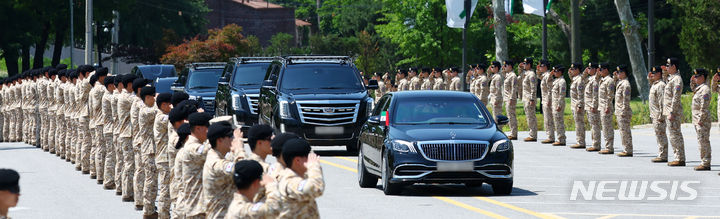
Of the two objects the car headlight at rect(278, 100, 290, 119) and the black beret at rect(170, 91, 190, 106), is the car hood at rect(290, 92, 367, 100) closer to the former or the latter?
the car headlight at rect(278, 100, 290, 119)

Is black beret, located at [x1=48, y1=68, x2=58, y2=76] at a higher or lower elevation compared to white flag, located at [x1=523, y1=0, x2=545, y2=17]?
lower

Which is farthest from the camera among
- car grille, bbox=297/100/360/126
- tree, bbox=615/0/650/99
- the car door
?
tree, bbox=615/0/650/99

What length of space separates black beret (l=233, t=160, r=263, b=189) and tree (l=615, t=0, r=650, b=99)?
143 feet

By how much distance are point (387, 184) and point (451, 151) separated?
946mm

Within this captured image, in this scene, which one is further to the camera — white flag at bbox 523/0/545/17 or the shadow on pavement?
white flag at bbox 523/0/545/17

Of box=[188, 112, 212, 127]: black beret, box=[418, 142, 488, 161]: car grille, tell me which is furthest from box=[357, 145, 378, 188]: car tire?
box=[188, 112, 212, 127]: black beret

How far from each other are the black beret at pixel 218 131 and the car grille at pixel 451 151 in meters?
6.50

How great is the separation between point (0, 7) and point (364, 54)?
24.3 m

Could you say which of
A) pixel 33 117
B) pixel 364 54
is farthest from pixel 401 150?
pixel 364 54

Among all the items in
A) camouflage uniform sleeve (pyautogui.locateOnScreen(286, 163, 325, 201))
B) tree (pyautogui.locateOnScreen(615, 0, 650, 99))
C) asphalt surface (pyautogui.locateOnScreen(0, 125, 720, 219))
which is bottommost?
asphalt surface (pyautogui.locateOnScreen(0, 125, 720, 219))

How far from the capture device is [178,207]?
33.6 ft

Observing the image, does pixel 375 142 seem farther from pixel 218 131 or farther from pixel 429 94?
pixel 218 131

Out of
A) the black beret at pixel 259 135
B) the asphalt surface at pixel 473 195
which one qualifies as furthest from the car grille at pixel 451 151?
the black beret at pixel 259 135

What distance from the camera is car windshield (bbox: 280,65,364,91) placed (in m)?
24.1
